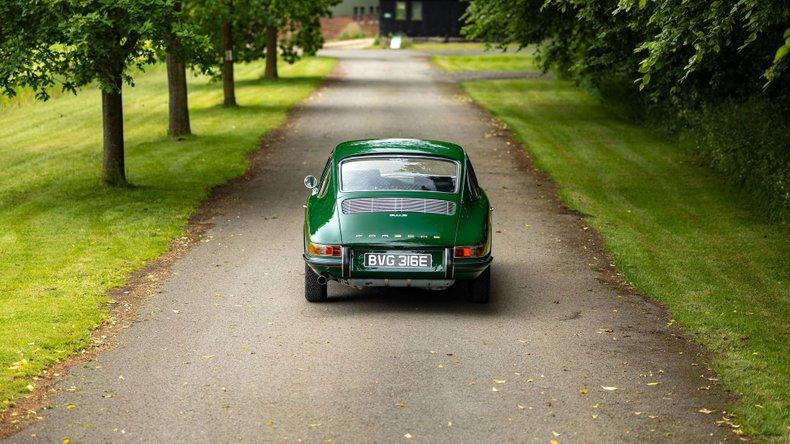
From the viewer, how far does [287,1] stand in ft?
107

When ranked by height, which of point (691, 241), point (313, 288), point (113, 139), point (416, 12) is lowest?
point (416, 12)

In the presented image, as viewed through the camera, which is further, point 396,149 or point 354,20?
point 354,20

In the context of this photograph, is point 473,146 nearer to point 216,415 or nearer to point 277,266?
point 277,266

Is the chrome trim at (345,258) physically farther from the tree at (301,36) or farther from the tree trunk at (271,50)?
the tree trunk at (271,50)

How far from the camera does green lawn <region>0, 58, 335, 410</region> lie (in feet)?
35.9

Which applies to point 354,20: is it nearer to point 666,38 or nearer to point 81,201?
point 81,201

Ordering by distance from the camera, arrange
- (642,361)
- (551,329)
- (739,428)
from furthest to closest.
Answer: (551,329)
(642,361)
(739,428)

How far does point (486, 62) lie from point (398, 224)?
148 ft

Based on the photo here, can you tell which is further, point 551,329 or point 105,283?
point 105,283

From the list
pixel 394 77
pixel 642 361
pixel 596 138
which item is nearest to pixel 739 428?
pixel 642 361

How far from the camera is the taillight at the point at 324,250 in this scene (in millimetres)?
11172

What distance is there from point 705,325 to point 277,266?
5.29 m

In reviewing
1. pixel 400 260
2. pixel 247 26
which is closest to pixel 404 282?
pixel 400 260

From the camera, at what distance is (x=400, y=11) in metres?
83.6
